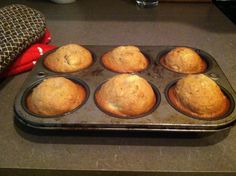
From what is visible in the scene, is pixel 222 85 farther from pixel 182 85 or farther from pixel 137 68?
pixel 137 68

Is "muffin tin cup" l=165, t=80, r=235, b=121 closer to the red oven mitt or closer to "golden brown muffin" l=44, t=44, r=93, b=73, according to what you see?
"golden brown muffin" l=44, t=44, r=93, b=73

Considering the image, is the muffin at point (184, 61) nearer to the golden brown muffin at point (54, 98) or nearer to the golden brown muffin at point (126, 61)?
the golden brown muffin at point (126, 61)

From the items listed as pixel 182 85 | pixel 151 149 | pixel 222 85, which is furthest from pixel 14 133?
pixel 222 85

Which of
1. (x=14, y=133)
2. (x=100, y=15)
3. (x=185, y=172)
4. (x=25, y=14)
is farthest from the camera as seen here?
(x=100, y=15)

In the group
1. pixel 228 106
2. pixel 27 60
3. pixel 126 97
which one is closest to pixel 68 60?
pixel 27 60

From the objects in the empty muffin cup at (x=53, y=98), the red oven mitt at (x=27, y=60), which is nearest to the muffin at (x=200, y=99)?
the empty muffin cup at (x=53, y=98)

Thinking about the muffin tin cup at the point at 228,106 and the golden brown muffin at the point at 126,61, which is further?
the golden brown muffin at the point at 126,61
